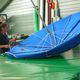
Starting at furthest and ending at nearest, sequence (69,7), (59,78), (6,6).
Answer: (6,6) → (69,7) → (59,78)

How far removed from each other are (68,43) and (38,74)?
112 cm

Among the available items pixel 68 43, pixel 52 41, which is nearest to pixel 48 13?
pixel 52 41

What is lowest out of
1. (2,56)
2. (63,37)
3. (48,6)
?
(2,56)

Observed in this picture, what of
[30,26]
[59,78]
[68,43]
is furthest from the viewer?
[30,26]

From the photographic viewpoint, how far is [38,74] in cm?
261

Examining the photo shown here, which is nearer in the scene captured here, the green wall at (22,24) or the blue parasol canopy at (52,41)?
the blue parasol canopy at (52,41)

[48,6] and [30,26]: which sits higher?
[48,6]

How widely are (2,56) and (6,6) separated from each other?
4.40 metres

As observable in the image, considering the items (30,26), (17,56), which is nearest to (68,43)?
(17,56)

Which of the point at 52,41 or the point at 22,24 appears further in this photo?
the point at 22,24

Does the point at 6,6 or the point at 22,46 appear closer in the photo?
the point at 22,46

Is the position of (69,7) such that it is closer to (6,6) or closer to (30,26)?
(30,26)

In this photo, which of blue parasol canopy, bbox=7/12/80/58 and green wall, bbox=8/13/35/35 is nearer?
blue parasol canopy, bbox=7/12/80/58

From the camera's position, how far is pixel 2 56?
421 cm
